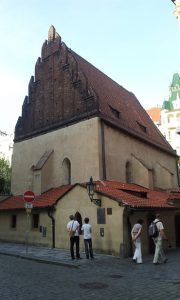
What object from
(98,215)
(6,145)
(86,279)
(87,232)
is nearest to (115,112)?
(98,215)

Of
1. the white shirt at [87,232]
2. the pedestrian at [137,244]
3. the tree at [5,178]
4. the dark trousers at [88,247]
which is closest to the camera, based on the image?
the pedestrian at [137,244]

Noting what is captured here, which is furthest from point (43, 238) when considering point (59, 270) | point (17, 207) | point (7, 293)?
point (7, 293)

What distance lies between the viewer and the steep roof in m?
15.7

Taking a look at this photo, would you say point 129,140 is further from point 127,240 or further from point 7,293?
point 7,293

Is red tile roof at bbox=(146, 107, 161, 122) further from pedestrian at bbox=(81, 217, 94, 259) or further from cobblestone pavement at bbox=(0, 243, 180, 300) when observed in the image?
cobblestone pavement at bbox=(0, 243, 180, 300)

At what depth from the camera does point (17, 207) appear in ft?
68.9

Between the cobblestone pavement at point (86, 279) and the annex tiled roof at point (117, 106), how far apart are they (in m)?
10.3

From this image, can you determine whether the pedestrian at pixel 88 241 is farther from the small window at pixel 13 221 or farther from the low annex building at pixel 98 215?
the small window at pixel 13 221

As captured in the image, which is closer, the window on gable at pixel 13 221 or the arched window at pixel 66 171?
the window on gable at pixel 13 221

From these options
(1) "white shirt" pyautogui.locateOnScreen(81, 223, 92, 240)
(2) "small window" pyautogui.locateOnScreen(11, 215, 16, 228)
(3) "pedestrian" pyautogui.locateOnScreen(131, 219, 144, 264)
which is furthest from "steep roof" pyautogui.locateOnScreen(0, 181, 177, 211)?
(1) "white shirt" pyautogui.locateOnScreen(81, 223, 92, 240)

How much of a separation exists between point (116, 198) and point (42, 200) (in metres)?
6.07

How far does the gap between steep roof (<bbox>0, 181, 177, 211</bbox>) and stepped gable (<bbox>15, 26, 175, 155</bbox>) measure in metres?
4.61

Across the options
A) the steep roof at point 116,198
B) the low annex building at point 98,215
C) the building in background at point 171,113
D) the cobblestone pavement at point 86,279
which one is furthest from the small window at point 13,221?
the building in background at point 171,113

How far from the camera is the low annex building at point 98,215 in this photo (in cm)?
1516
